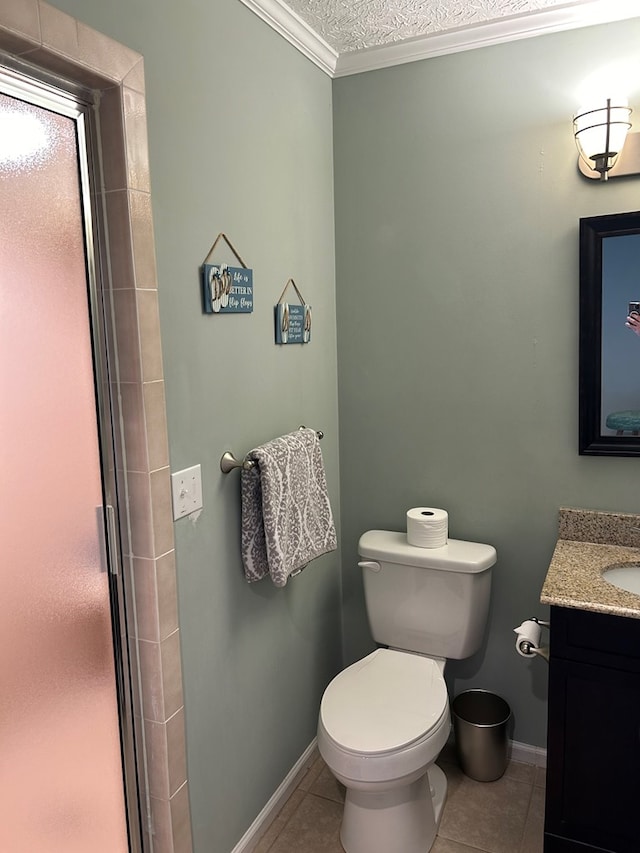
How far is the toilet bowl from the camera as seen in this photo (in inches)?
68.4

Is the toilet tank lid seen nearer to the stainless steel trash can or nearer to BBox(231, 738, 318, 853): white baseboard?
the stainless steel trash can

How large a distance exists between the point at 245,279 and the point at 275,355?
0.29m

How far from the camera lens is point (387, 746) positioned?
1731 mm

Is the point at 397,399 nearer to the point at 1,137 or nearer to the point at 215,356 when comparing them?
the point at 215,356

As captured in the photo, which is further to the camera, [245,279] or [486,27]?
[486,27]

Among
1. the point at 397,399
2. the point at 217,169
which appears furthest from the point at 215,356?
the point at 397,399

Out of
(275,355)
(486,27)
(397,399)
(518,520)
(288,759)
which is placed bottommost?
(288,759)

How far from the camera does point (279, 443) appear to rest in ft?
6.23

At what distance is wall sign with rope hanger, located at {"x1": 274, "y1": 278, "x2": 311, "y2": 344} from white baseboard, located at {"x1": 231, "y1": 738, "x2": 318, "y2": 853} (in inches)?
57.2

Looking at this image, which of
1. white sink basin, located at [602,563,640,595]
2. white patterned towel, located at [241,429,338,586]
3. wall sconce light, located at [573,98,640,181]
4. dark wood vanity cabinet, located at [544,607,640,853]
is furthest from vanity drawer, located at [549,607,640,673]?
wall sconce light, located at [573,98,640,181]

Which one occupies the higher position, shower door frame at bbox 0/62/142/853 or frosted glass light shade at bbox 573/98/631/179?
frosted glass light shade at bbox 573/98/631/179

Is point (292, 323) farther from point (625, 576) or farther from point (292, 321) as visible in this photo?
point (625, 576)

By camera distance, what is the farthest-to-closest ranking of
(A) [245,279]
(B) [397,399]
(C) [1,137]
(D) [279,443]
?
(B) [397,399], (D) [279,443], (A) [245,279], (C) [1,137]

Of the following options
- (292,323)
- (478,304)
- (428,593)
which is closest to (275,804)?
(428,593)
